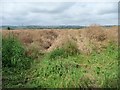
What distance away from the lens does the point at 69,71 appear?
12.8ft

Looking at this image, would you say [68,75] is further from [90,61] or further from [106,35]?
[106,35]

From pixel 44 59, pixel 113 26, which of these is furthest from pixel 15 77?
pixel 113 26

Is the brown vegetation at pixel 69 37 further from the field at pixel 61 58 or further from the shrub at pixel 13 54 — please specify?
the shrub at pixel 13 54

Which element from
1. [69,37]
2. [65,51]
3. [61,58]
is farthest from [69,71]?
[69,37]

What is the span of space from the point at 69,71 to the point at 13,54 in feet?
2.53

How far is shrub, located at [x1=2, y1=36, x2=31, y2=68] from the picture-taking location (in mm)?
4117

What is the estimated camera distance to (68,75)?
3.83 meters

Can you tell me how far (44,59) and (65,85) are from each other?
609 millimetres

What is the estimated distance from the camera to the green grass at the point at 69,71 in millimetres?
3732

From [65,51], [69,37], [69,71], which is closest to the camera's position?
[69,71]

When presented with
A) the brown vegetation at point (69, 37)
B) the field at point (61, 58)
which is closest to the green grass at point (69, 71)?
the field at point (61, 58)

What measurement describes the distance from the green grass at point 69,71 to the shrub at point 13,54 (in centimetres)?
7

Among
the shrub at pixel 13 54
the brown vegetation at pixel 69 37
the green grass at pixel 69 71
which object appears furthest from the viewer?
the brown vegetation at pixel 69 37

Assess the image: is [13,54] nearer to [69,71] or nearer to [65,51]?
[65,51]
